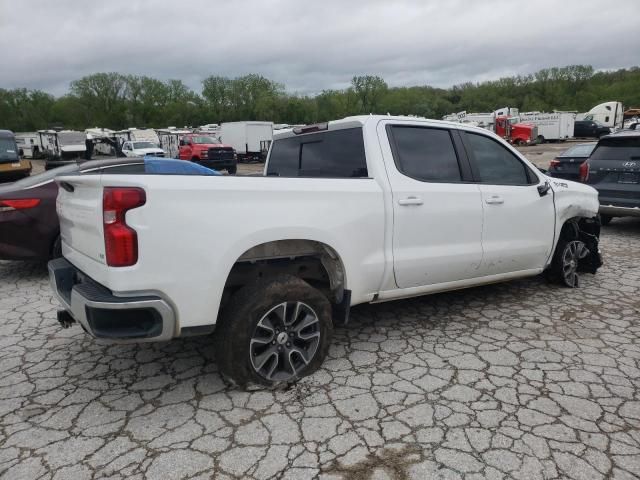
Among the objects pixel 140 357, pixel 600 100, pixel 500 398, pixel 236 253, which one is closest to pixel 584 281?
pixel 500 398

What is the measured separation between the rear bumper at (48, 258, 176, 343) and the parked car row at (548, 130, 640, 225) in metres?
7.37

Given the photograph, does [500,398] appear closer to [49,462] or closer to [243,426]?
[243,426]

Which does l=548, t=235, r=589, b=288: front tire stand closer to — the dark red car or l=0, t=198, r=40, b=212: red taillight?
the dark red car

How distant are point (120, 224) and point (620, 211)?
299 inches

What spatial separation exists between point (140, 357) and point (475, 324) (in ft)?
9.57

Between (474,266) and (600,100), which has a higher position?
(600,100)

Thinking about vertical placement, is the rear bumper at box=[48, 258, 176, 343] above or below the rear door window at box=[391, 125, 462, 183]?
below

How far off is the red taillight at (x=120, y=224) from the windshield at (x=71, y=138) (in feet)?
116

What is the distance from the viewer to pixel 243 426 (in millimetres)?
2791

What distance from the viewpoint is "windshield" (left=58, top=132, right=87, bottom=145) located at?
111 feet

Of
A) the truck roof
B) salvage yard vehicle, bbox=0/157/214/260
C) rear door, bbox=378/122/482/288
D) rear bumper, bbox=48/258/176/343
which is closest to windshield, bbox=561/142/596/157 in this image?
the truck roof

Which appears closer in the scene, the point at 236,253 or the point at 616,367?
the point at 236,253

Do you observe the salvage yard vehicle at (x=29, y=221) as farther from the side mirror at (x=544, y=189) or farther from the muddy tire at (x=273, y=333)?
the side mirror at (x=544, y=189)

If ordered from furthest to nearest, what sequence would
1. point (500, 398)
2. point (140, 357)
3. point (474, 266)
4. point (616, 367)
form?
1. point (474, 266)
2. point (140, 357)
3. point (616, 367)
4. point (500, 398)
